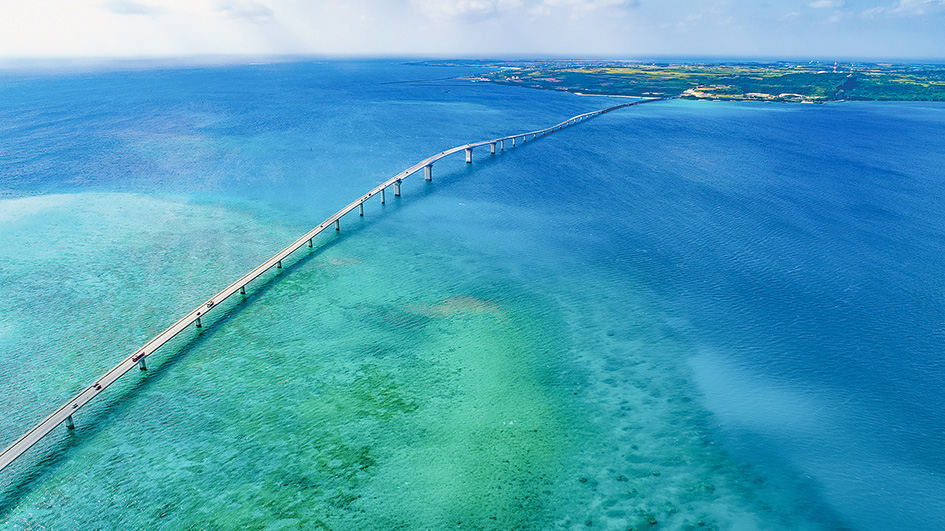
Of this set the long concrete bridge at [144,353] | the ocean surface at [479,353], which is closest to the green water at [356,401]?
the ocean surface at [479,353]

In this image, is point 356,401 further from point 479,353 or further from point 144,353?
point 144,353

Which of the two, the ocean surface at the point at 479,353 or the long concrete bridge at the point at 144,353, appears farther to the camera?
the long concrete bridge at the point at 144,353

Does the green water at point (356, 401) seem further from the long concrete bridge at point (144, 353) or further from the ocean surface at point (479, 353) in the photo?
the long concrete bridge at point (144, 353)

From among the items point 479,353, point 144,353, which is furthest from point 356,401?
point 144,353

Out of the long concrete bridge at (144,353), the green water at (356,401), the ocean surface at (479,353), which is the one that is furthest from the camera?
the long concrete bridge at (144,353)

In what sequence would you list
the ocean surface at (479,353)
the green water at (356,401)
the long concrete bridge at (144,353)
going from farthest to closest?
the long concrete bridge at (144,353)
the ocean surface at (479,353)
the green water at (356,401)

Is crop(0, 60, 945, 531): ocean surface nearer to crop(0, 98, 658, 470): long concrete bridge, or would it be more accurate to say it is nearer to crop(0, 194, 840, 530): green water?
crop(0, 194, 840, 530): green water

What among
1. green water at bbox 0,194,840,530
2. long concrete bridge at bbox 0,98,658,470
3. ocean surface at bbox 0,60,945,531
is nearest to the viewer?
green water at bbox 0,194,840,530

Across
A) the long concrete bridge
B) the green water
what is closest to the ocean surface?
the green water
